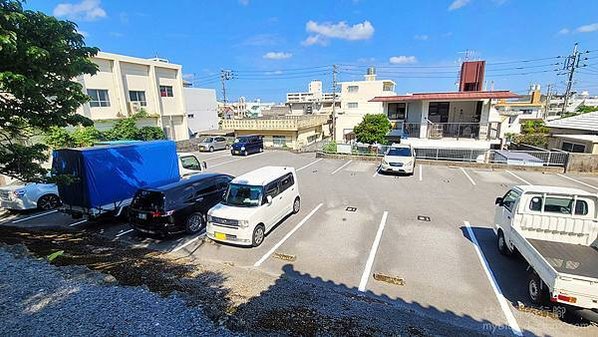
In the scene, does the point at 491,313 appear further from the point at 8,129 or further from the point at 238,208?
the point at 8,129

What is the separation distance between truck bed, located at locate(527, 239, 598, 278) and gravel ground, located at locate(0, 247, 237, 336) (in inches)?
216

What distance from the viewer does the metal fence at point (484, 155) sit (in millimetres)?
15078

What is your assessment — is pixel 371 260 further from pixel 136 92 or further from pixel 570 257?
pixel 136 92

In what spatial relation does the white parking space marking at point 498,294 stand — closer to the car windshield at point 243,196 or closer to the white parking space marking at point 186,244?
the car windshield at point 243,196

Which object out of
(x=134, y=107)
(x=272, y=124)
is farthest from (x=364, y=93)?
(x=134, y=107)

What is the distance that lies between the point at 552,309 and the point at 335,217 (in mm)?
5534

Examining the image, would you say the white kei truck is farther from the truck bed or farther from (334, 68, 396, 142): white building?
(334, 68, 396, 142): white building

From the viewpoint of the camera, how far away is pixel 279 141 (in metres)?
Result: 29.1

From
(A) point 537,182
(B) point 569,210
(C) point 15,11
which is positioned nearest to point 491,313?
(B) point 569,210

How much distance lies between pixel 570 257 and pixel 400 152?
10.6m

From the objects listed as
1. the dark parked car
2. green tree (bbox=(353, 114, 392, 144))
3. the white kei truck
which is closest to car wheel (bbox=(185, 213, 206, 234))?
the white kei truck

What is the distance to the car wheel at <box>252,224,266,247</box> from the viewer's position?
6.88 m

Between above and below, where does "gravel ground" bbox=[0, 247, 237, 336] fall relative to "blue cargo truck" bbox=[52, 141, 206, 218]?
below

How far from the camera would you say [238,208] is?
7.02 metres
